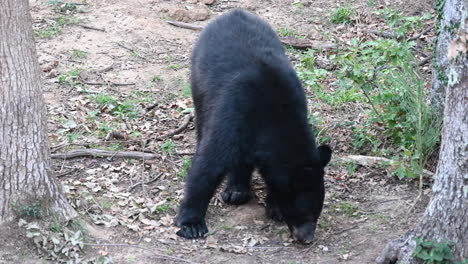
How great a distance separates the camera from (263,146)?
5477mm

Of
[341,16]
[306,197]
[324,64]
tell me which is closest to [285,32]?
[324,64]

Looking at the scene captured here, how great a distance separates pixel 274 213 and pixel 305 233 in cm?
48

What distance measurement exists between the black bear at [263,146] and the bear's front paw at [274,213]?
0.04ft

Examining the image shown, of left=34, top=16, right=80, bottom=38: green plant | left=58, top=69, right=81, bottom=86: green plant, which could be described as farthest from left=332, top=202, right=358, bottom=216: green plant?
left=34, top=16, right=80, bottom=38: green plant

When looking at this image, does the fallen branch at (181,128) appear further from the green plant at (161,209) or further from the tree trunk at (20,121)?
the tree trunk at (20,121)

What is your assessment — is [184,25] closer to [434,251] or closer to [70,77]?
[70,77]

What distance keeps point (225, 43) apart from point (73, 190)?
191 centimetres

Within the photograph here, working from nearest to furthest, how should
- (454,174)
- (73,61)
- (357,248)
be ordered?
1. (454,174)
2. (357,248)
3. (73,61)

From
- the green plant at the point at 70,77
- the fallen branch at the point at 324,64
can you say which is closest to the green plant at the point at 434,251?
the fallen branch at the point at 324,64

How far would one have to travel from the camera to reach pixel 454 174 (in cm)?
434

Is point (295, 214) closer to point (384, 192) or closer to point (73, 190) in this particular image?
point (384, 192)

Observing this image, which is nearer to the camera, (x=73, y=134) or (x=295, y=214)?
(x=295, y=214)

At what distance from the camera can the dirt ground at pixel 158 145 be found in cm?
546

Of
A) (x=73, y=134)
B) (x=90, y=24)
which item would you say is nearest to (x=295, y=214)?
(x=73, y=134)
